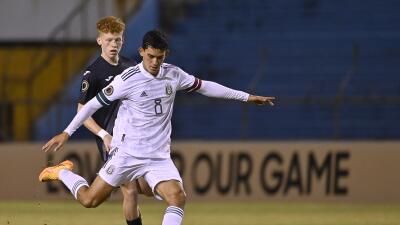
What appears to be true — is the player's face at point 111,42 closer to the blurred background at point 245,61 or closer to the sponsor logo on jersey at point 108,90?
the sponsor logo on jersey at point 108,90

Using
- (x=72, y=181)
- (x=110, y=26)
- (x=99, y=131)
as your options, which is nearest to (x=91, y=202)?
(x=72, y=181)

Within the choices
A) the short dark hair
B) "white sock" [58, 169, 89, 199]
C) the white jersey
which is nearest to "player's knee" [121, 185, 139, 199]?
"white sock" [58, 169, 89, 199]

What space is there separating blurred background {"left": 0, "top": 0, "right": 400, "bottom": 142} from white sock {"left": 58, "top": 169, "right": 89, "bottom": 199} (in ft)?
29.5

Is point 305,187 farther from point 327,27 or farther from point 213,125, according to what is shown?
point 327,27

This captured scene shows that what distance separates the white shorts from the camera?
406 inches

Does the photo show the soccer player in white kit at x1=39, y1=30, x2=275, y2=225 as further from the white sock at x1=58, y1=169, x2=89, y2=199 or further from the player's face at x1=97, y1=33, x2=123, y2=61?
the player's face at x1=97, y1=33, x2=123, y2=61

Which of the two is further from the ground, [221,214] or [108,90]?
[108,90]

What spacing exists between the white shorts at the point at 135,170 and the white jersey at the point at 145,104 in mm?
60

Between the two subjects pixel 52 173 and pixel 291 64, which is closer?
pixel 52 173

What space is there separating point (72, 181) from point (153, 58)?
1611mm

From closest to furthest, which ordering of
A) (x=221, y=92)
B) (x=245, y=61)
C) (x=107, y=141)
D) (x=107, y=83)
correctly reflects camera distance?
(x=221, y=92)
(x=107, y=141)
(x=107, y=83)
(x=245, y=61)

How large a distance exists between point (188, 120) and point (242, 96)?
38.9 feet

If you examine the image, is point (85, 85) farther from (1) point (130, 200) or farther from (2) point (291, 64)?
(2) point (291, 64)

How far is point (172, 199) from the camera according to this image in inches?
Answer: 399
